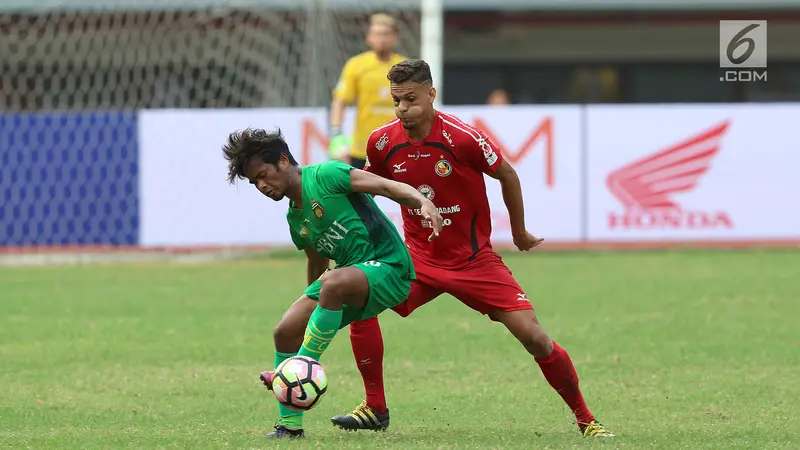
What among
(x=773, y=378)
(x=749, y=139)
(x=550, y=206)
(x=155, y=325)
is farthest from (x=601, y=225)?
(x=773, y=378)

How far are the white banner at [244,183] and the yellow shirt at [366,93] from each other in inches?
110

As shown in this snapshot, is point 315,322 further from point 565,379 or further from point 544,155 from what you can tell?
point 544,155

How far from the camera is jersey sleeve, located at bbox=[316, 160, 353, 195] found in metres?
6.16

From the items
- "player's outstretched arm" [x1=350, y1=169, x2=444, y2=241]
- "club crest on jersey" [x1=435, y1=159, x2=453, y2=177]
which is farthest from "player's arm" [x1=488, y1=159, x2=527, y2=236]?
"player's outstretched arm" [x1=350, y1=169, x2=444, y2=241]

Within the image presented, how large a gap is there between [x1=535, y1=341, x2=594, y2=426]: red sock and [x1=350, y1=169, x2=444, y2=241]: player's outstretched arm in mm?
931

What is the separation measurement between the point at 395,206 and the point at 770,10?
10.8 meters

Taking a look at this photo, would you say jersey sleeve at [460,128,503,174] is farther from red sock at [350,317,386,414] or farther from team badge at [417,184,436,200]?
red sock at [350,317,386,414]

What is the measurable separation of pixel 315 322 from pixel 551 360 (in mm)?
1201

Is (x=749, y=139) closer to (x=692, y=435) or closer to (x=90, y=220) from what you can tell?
(x=90, y=220)

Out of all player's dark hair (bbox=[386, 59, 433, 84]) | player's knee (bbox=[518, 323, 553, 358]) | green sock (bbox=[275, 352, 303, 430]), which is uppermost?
player's dark hair (bbox=[386, 59, 433, 84])

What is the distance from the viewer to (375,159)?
6746 mm

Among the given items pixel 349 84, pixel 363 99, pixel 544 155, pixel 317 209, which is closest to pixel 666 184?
pixel 544 155

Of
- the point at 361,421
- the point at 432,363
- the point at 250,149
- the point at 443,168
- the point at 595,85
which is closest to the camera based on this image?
the point at 250,149

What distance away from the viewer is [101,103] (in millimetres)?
21969
